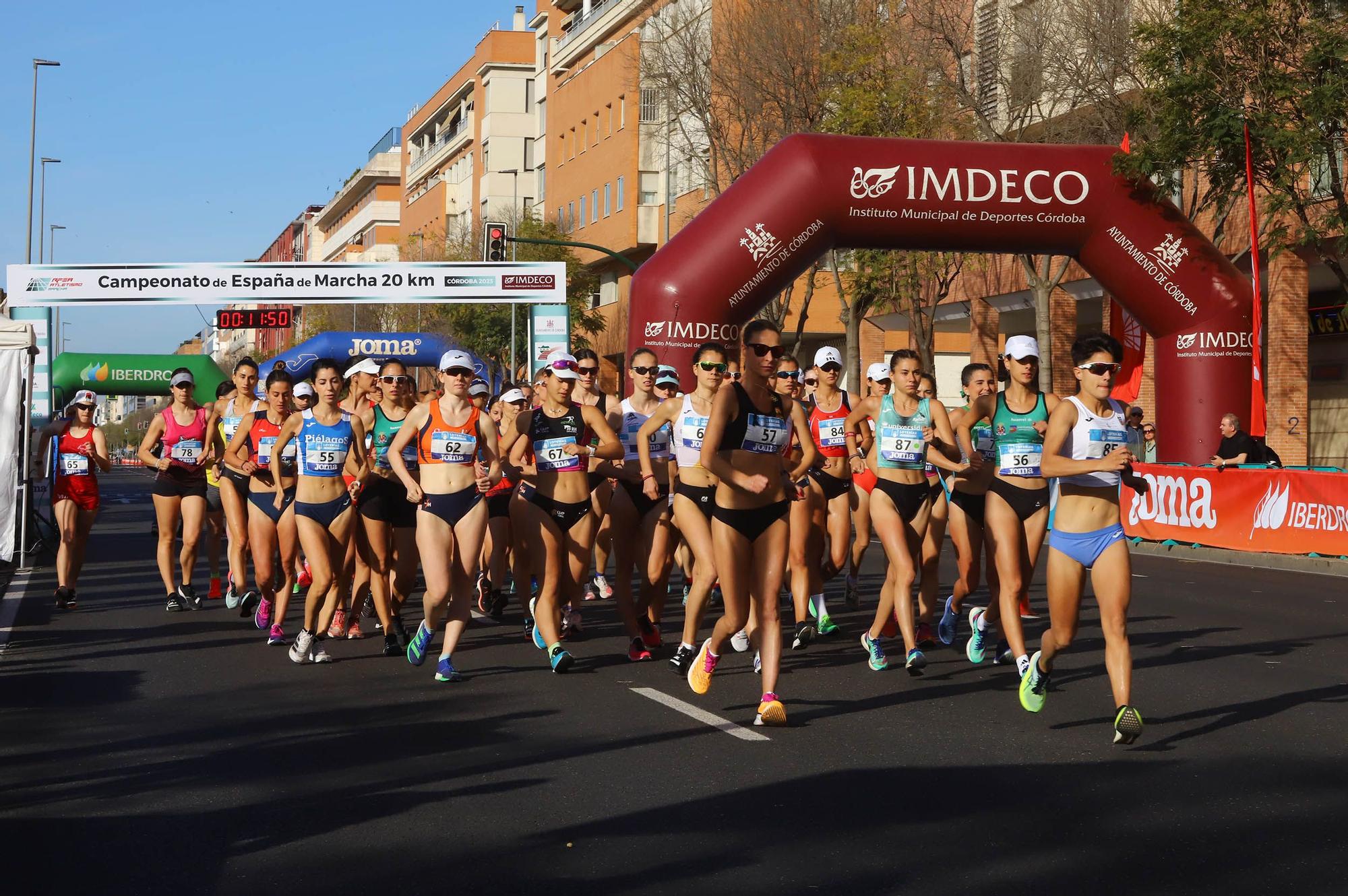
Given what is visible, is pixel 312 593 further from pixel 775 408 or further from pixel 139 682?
pixel 775 408

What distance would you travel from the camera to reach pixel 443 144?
9000 cm

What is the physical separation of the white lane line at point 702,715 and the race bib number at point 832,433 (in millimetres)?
3252

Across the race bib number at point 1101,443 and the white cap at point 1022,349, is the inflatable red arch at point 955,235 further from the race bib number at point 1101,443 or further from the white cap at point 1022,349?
the race bib number at point 1101,443

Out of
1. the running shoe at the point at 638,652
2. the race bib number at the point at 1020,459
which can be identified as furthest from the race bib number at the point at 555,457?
the race bib number at the point at 1020,459

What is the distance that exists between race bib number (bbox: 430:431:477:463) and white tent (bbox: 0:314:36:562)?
8688 mm

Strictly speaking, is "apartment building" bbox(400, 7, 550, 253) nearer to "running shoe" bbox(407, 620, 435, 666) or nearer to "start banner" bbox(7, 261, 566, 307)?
"start banner" bbox(7, 261, 566, 307)

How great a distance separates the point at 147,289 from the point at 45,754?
60.9 ft

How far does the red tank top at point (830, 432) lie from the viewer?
12477 millimetres

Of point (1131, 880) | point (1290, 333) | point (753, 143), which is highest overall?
point (753, 143)

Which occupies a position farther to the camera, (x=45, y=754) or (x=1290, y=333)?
(x=1290, y=333)

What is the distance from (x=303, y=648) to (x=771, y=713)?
3.79 meters

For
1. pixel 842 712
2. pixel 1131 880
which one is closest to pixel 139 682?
pixel 842 712

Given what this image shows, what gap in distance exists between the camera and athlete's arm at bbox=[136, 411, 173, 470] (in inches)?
552

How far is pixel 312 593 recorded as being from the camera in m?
10.9
